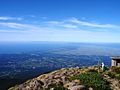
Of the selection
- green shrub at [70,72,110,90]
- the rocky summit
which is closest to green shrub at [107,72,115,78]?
the rocky summit

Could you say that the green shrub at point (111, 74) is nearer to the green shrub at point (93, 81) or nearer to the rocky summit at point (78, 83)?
the rocky summit at point (78, 83)

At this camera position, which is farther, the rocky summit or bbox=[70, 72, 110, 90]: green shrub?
bbox=[70, 72, 110, 90]: green shrub

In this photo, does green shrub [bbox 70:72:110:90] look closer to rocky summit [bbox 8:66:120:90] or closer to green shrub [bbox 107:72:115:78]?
rocky summit [bbox 8:66:120:90]

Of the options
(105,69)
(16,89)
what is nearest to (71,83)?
(16,89)

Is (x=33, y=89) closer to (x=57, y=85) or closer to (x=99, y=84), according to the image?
(x=57, y=85)

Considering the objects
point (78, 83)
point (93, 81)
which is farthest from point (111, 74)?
point (78, 83)

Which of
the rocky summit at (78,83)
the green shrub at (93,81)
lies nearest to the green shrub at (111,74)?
the rocky summit at (78,83)

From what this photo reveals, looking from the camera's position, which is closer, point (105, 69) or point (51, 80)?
point (51, 80)

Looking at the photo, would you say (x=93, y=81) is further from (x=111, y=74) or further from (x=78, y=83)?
(x=111, y=74)
